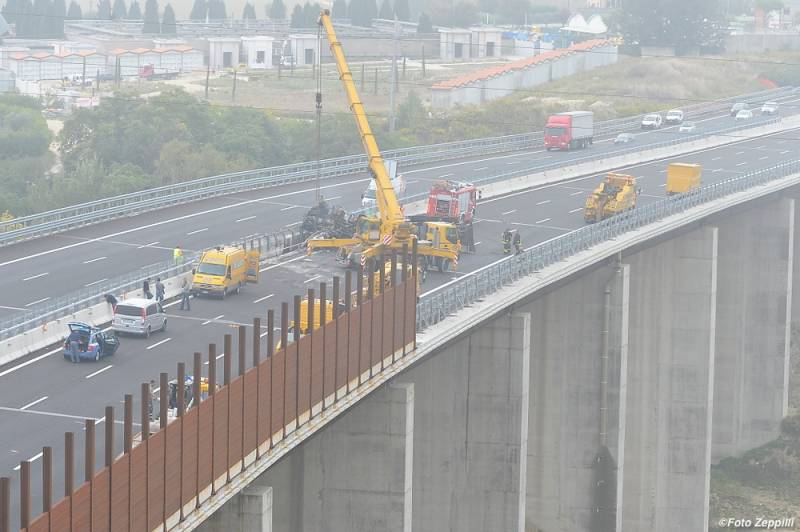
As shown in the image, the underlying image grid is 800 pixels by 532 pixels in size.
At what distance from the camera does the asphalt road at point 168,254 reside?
140 ft

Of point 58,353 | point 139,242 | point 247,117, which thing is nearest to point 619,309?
point 139,242

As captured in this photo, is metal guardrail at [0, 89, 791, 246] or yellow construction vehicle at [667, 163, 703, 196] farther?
yellow construction vehicle at [667, 163, 703, 196]

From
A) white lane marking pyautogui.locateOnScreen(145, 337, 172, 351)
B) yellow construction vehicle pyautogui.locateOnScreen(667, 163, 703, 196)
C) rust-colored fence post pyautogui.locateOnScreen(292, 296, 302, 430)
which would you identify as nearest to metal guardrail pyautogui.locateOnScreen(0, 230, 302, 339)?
white lane marking pyautogui.locateOnScreen(145, 337, 172, 351)

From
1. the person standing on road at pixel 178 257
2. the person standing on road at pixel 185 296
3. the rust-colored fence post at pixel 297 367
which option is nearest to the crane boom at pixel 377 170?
the person standing on road at pixel 178 257

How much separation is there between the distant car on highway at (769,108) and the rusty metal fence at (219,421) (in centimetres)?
10885

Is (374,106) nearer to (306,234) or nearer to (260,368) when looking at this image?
(306,234)

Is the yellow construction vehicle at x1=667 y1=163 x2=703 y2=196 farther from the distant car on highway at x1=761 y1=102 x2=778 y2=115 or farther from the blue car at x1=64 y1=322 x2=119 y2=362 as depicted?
the distant car on highway at x1=761 y1=102 x2=778 y2=115

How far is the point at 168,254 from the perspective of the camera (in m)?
70.9

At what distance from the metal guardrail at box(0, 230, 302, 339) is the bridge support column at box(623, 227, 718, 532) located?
16373mm

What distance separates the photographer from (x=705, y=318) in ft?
257

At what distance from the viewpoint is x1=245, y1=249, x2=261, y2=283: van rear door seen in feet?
208

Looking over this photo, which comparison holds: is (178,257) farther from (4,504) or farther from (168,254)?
(4,504)

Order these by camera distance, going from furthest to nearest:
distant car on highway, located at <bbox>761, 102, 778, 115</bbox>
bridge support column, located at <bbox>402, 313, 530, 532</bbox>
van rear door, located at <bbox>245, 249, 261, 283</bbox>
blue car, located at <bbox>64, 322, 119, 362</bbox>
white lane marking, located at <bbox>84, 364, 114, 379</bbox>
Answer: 1. distant car on highway, located at <bbox>761, 102, 778, 115</bbox>
2. van rear door, located at <bbox>245, 249, 261, 283</bbox>
3. bridge support column, located at <bbox>402, 313, 530, 532</bbox>
4. blue car, located at <bbox>64, 322, 119, 362</bbox>
5. white lane marking, located at <bbox>84, 364, 114, 379</bbox>

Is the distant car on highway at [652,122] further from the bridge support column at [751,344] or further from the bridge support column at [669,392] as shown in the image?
the bridge support column at [669,392]
